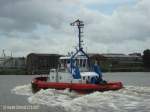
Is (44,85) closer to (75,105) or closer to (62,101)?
(62,101)

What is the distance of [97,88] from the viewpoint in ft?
172

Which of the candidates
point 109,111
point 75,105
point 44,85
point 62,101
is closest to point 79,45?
point 44,85

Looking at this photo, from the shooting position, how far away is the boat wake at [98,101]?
39531mm

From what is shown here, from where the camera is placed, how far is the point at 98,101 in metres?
44.2

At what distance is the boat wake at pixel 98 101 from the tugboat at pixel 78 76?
3.11ft

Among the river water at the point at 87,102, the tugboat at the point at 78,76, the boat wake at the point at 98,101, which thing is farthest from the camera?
the tugboat at the point at 78,76

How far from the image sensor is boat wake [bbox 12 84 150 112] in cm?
3953

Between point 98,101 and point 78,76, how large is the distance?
39.3 ft

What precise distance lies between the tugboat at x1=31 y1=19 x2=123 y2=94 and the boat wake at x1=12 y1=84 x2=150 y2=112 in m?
0.95

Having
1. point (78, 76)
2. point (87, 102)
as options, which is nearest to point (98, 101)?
point (87, 102)

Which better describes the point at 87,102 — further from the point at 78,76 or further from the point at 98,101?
the point at 78,76

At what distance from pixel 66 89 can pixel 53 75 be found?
660 cm

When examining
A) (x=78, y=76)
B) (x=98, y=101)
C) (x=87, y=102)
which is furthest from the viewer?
(x=78, y=76)

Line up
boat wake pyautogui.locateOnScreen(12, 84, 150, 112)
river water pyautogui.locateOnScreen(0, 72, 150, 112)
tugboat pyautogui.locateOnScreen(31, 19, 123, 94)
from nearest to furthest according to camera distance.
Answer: river water pyautogui.locateOnScreen(0, 72, 150, 112)
boat wake pyautogui.locateOnScreen(12, 84, 150, 112)
tugboat pyautogui.locateOnScreen(31, 19, 123, 94)
